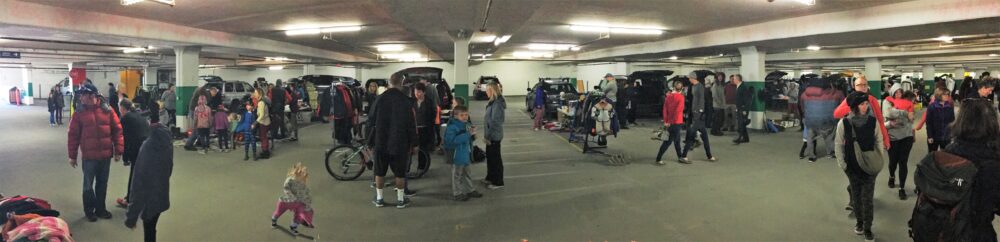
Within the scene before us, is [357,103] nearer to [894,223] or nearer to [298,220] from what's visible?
[298,220]

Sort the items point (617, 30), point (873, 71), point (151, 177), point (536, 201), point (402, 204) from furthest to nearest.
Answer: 1. point (873, 71)
2. point (617, 30)
3. point (536, 201)
4. point (402, 204)
5. point (151, 177)

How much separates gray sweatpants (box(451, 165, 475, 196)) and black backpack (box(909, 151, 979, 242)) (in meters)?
4.38

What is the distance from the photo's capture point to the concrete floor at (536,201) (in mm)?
4977

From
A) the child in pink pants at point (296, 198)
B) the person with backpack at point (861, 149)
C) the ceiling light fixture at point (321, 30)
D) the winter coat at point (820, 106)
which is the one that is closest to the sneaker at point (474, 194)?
the child in pink pants at point (296, 198)

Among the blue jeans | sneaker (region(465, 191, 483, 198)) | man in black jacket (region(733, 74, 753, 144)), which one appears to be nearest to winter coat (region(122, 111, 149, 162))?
the blue jeans

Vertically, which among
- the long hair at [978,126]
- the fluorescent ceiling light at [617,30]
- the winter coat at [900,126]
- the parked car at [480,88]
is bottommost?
the winter coat at [900,126]

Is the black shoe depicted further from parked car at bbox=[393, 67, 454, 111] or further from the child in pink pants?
parked car at bbox=[393, 67, 454, 111]

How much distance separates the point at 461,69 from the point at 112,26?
7705 mm

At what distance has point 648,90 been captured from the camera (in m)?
17.9

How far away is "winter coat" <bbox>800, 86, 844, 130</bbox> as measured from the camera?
872 cm

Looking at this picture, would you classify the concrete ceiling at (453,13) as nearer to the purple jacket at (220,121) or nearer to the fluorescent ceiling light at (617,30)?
the fluorescent ceiling light at (617,30)

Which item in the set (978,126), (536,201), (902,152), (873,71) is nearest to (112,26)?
(536,201)

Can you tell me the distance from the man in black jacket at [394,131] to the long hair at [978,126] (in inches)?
184

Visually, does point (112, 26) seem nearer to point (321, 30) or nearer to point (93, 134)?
point (321, 30)
